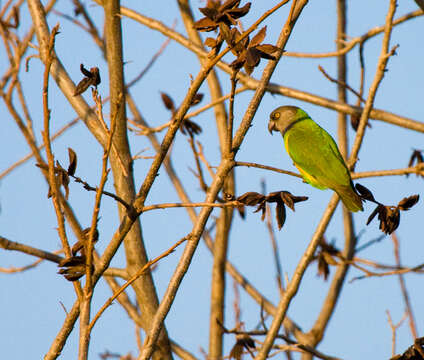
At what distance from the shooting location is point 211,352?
5.25 meters

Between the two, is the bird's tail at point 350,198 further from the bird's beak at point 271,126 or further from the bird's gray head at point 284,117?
the bird's beak at point 271,126

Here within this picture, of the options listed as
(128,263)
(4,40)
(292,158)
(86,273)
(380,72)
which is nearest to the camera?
(86,273)

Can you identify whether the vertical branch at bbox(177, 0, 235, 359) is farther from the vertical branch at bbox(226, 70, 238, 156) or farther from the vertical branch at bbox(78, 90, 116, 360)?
the vertical branch at bbox(78, 90, 116, 360)

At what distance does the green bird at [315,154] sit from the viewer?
14.8 ft

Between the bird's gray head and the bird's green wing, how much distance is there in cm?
22

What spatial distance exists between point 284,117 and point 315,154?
3.74 feet

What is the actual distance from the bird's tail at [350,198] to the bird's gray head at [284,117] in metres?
1.72

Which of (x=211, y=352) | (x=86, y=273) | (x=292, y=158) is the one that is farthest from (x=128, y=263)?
(x=292, y=158)

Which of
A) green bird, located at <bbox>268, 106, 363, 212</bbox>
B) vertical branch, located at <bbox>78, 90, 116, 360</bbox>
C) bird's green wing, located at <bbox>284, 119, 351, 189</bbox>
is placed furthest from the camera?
bird's green wing, located at <bbox>284, 119, 351, 189</bbox>

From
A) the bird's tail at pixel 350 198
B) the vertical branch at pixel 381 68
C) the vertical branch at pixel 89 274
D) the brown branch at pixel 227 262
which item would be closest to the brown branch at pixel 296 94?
the bird's tail at pixel 350 198

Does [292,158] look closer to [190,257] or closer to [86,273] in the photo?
[190,257]

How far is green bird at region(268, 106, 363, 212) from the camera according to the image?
177 inches

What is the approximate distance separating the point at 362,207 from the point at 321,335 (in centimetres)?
148

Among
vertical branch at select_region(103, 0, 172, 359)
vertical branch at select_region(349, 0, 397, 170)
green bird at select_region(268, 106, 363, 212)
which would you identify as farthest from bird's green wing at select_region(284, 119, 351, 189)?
vertical branch at select_region(103, 0, 172, 359)
